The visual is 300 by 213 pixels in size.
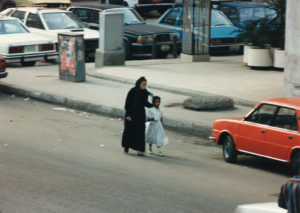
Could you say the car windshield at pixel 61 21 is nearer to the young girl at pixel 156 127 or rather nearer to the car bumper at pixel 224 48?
the car bumper at pixel 224 48

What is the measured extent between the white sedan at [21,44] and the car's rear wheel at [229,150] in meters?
10.5

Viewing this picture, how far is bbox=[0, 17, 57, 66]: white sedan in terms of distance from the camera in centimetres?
2066

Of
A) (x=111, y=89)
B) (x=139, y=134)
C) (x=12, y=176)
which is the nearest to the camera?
(x=12, y=176)

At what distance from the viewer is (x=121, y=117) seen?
602 inches

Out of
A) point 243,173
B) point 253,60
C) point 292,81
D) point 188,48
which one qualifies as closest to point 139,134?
point 243,173

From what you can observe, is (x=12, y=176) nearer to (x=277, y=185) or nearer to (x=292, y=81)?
(x=277, y=185)

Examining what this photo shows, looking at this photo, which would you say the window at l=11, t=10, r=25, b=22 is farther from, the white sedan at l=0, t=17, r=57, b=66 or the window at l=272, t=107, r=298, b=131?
the window at l=272, t=107, r=298, b=131

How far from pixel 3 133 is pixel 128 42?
1062 cm

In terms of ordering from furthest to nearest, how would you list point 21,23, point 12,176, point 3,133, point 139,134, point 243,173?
point 21,23
point 3,133
point 139,134
point 243,173
point 12,176

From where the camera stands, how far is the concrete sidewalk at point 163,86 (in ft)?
48.3

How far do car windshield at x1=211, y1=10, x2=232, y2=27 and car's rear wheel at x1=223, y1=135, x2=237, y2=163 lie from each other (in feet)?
44.1

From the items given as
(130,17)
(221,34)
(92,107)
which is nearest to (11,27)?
(130,17)

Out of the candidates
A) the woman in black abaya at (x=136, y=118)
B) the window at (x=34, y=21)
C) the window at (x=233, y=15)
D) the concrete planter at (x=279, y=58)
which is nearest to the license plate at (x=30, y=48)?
the window at (x=34, y=21)

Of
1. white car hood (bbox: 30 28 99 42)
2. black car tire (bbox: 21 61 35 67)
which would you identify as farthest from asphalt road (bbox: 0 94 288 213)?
white car hood (bbox: 30 28 99 42)
